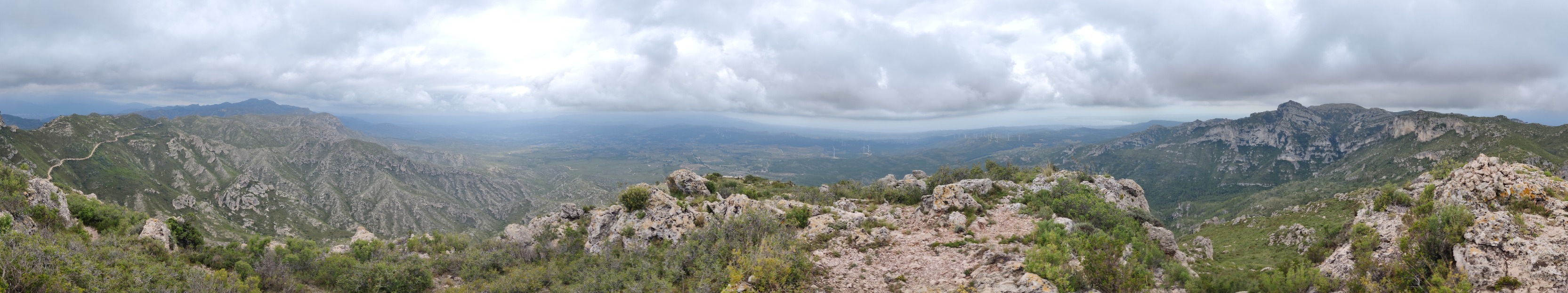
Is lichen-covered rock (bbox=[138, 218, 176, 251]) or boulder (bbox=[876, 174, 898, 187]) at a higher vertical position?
boulder (bbox=[876, 174, 898, 187])

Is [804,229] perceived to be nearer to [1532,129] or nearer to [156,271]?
[156,271]

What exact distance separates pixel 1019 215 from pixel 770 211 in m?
12.4

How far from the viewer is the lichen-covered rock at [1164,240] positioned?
62.6 ft

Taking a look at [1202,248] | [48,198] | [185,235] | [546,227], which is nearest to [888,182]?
[1202,248]

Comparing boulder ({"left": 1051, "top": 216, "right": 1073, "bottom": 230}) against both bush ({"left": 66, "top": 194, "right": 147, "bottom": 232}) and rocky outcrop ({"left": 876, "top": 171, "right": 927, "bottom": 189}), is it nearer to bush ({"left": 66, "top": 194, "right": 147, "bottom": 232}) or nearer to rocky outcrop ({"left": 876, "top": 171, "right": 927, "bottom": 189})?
rocky outcrop ({"left": 876, "top": 171, "right": 927, "bottom": 189})

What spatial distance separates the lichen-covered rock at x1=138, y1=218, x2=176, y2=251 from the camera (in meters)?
24.5

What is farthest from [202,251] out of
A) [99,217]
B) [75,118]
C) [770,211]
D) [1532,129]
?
[1532,129]

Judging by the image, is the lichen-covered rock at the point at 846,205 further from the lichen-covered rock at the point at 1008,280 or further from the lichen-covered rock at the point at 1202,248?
the lichen-covered rock at the point at 1202,248

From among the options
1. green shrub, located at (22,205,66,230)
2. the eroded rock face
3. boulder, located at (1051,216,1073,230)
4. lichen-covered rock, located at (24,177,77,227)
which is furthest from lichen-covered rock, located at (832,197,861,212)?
lichen-covered rock, located at (24,177,77,227)

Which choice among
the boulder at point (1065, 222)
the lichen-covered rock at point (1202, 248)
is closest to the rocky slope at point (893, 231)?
the boulder at point (1065, 222)

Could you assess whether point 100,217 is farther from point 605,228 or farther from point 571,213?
point 605,228

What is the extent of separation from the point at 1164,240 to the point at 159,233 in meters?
48.4

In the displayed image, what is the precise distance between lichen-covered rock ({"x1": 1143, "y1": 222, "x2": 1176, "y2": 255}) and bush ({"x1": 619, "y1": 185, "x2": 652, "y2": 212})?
26165 mm

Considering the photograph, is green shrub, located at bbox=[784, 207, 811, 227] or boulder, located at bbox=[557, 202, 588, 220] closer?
green shrub, located at bbox=[784, 207, 811, 227]
